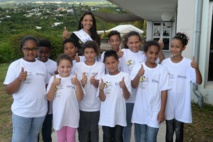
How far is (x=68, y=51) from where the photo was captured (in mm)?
3396

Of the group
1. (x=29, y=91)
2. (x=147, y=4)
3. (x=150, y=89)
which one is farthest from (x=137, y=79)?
(x=147, y=4)

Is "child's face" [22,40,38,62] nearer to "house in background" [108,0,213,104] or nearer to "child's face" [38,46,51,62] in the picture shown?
"child's face" [38,46,51,62]

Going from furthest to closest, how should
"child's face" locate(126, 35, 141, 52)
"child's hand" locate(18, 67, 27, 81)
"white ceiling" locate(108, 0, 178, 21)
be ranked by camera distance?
"white ceiling" locate(108, 0, 178, 21), "child's face" locate(126, 35, 141, 52), "child's hand" locate(18, 67, 27, 81)

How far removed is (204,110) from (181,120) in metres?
2.70

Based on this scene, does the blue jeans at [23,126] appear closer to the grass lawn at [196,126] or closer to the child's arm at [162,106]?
the child's arm at [162,106]

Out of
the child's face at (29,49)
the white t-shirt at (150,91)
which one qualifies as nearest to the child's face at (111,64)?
the white t-shirt at (150,91)

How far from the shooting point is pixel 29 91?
2.92 metres

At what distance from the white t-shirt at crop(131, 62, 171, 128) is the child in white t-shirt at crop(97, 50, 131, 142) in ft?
0.49

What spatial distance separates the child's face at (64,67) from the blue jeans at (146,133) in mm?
987

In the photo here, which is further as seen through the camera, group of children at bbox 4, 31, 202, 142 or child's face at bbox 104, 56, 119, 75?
child's face at bbox 104, 56, 119, 75

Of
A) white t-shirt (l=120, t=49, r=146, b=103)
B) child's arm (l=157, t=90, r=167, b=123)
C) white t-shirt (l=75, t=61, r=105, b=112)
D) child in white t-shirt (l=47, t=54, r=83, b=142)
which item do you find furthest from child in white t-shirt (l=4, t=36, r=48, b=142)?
child's arm (l=157, t=90, r=167, b=123)

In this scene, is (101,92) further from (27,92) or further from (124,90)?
(27,92)

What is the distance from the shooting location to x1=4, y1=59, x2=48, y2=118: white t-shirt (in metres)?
2.90

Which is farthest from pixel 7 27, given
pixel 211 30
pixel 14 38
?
pixel 211 30
